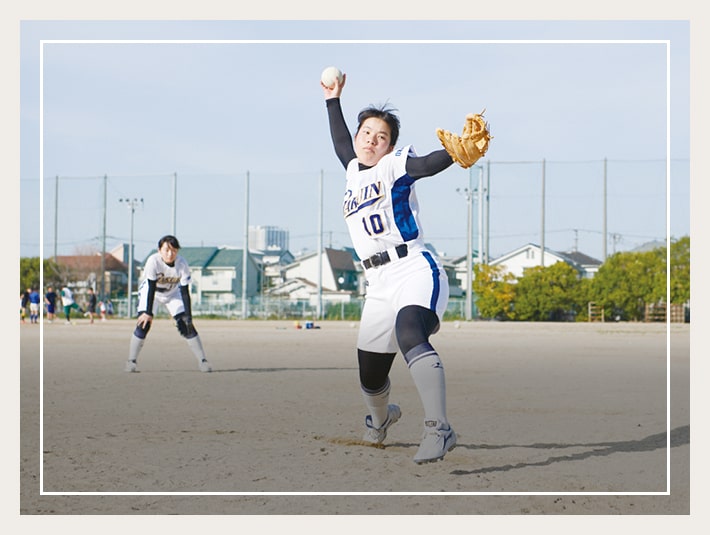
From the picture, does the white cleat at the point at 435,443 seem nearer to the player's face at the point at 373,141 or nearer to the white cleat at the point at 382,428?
the white cleat at the point at 382,428

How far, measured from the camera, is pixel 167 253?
11.8 metres

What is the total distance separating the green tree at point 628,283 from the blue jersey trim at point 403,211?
1148 inches

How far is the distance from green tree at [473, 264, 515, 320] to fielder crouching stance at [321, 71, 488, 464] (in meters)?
28.6

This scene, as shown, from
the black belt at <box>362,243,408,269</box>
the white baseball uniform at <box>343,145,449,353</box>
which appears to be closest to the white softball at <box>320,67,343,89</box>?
the white baseball uniform at <box>343,145,449,353</box>

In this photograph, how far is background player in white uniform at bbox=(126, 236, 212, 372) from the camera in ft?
38.7

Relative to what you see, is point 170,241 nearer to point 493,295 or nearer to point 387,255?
point 387,255

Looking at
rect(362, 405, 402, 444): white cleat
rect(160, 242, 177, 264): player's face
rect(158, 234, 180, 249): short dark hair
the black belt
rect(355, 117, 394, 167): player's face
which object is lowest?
rect(362, 405, 402, 444): white cleat

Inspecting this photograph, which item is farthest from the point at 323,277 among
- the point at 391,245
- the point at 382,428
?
the point at 391,245

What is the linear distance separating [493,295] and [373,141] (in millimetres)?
29375

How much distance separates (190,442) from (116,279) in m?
36.1

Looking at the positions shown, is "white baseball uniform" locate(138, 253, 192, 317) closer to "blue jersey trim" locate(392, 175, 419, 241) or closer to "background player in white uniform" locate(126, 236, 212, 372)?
"background player in white uniform" locate(126, 236, 212, 372)

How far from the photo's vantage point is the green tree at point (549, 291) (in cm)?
3469

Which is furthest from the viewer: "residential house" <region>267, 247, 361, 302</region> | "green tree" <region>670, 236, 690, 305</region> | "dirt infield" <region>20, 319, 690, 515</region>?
"residential house" <region>267, 247, 361, 302</region>

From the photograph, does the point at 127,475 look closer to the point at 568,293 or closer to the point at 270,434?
the point at 270,434
